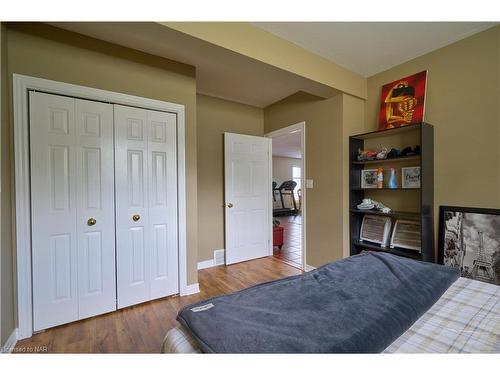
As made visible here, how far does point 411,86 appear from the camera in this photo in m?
2.36

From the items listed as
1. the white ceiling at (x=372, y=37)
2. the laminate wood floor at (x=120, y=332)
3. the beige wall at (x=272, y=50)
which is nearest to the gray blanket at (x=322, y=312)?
the laminate wood floor at (x=120, y=332)

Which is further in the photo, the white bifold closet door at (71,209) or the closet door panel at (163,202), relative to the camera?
the closet door panel at (163,202)

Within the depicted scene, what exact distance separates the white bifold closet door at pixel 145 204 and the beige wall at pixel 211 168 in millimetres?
879

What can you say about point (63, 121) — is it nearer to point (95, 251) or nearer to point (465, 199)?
point (95, 251)

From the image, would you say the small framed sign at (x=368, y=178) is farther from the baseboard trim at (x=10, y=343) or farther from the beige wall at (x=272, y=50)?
the baseboard trim at (x=10, y=343)

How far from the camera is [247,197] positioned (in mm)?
3514

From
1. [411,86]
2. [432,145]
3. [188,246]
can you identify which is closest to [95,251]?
[188,246]

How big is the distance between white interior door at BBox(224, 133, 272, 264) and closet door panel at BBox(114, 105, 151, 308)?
1328 millimetres

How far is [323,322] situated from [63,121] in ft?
7.70

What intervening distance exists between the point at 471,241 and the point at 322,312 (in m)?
1.98

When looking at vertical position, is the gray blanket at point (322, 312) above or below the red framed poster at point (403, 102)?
below

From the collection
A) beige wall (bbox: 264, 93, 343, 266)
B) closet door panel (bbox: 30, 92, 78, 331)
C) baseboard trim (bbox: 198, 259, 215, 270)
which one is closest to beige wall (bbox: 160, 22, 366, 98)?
beige wall (bbox: 264, 93, 343, 266)

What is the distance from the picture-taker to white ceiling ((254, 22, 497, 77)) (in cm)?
188

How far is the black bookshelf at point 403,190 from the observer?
6.81 feet
